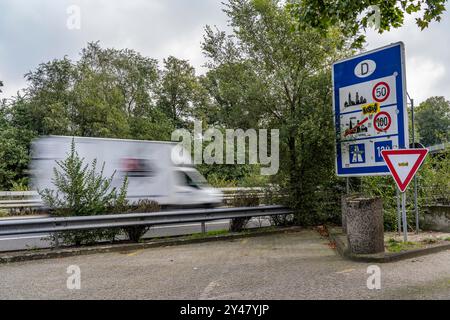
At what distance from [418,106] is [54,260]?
10736mm

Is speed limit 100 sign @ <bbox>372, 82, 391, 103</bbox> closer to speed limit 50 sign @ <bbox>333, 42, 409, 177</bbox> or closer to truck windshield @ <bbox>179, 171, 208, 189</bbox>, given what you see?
speed limit 50 sign @ <bbox>333, 42, 409, 177</bbox>

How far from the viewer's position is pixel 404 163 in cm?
735

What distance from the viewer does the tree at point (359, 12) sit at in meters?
8.41

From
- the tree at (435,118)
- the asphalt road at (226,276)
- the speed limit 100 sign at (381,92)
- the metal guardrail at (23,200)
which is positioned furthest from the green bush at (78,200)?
the tree at (435,118)

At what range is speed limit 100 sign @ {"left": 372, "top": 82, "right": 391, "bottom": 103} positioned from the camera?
8.77 meters

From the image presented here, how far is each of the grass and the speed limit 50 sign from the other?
178 cm

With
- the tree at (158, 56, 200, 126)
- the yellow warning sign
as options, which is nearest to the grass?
the yellow warning sign

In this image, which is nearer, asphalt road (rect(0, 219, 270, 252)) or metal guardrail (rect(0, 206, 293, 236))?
metal guardrail (rect(0, 206, 293, 236))

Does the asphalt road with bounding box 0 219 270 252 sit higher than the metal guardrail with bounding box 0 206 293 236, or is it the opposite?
the metal guardrail with bounding box 0 206 293 236

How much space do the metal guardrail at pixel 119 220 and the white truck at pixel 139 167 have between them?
489 cm

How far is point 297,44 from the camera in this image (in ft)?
37.2

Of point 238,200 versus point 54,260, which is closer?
point 54,260
